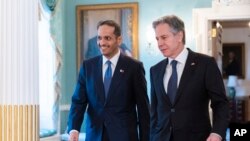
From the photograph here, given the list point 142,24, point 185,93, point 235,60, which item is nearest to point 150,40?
point 142,24

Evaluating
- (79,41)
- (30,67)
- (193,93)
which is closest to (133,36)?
(79,41)

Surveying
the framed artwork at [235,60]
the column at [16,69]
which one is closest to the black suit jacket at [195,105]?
the column at [16,69]

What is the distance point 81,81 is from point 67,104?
351cm

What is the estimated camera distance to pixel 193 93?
237 cm

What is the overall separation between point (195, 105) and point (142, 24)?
380 cm

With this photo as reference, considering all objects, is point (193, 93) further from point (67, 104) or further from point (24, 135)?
point (67, 104)

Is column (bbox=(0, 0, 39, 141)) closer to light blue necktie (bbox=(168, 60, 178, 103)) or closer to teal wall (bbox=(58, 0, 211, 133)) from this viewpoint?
light blue necktie (bbox=(168, 60, 178, 103))

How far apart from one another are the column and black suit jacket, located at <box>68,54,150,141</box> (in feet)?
4.25

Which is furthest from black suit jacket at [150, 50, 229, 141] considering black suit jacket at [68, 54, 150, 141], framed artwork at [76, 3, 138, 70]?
framed artwork at [76, 3, 138, 70]

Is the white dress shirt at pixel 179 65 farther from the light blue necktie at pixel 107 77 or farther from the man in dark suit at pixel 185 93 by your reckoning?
the light blue necktie at pixel 107 77

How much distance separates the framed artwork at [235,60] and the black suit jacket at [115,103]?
8.91 metres

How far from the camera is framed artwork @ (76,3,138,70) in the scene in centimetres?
607

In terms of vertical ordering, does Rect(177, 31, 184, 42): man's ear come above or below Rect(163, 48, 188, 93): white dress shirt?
above

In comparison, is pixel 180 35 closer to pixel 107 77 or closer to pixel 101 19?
pixel 107 77
